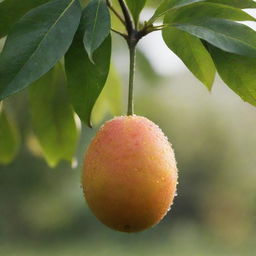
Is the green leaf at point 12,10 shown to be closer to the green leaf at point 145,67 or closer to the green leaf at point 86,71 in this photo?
the green leaf at point 86,71

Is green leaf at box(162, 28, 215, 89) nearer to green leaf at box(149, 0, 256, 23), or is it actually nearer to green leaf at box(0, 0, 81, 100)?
green leaf at box(149, 0, 256, 23)

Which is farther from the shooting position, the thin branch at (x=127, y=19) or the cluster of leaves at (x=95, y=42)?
the thin branch at (x=127, y=19)

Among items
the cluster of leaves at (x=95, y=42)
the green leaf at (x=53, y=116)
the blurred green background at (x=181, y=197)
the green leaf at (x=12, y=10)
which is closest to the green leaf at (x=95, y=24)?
the cluster of leaves at (x=95, y=42)

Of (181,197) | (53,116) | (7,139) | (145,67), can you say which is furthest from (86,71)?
(181,197)

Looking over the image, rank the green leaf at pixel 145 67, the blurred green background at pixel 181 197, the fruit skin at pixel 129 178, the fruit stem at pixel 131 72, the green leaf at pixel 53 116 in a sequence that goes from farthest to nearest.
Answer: the blurred green background at pixel 181 197 < the green leaf at pixel 145 67 < the green leaf at pixel 53 116 < the fruit stem at pixel 131 72 < the fruit skin at pixel 129 178

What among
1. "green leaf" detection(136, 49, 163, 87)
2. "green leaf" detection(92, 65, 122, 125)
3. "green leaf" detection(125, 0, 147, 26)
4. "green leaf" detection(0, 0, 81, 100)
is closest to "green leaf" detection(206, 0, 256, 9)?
"green leaf" detection(125, 0, 147, 26)

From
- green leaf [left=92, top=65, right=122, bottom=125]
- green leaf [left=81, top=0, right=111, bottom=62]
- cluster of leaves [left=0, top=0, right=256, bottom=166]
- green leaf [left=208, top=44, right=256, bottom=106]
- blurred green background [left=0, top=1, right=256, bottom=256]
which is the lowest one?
blurred green background [left=0, top=1, right=256, bottom=256]

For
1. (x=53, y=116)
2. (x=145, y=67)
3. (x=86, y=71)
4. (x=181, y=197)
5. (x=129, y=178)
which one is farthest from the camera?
(x=181, y=197)

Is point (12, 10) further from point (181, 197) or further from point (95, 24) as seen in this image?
point (181, 197)
